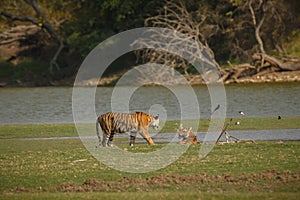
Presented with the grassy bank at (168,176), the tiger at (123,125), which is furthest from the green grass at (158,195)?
the tiger at (123,125)

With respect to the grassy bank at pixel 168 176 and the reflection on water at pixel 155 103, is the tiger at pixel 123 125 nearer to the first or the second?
the grassy bank at pixel 168 176

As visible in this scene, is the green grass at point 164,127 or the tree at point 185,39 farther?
the tree at point 185,39

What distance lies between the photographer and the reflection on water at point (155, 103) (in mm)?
26623

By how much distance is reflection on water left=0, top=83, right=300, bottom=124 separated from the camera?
87.3 feet

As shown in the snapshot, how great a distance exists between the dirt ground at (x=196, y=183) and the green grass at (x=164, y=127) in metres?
9.02

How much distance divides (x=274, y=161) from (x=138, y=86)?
92.4ft

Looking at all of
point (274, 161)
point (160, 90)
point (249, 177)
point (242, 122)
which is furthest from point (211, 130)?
point (160, 90)

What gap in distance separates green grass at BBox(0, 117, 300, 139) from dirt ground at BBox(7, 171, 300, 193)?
29.6ft

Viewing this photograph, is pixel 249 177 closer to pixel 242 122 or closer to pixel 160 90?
pixel 242 122

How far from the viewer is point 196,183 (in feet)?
38.2

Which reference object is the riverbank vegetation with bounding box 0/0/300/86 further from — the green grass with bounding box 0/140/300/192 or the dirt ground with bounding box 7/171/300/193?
the dirt ground with bounding box 7/171/300/193

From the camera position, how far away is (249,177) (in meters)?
11.8

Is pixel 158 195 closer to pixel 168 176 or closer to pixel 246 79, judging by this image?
pixel 168 176

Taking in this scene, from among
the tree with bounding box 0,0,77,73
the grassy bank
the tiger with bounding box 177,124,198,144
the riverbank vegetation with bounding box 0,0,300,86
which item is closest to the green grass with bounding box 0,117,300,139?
the tiger with bounding box 177,124,198,144
